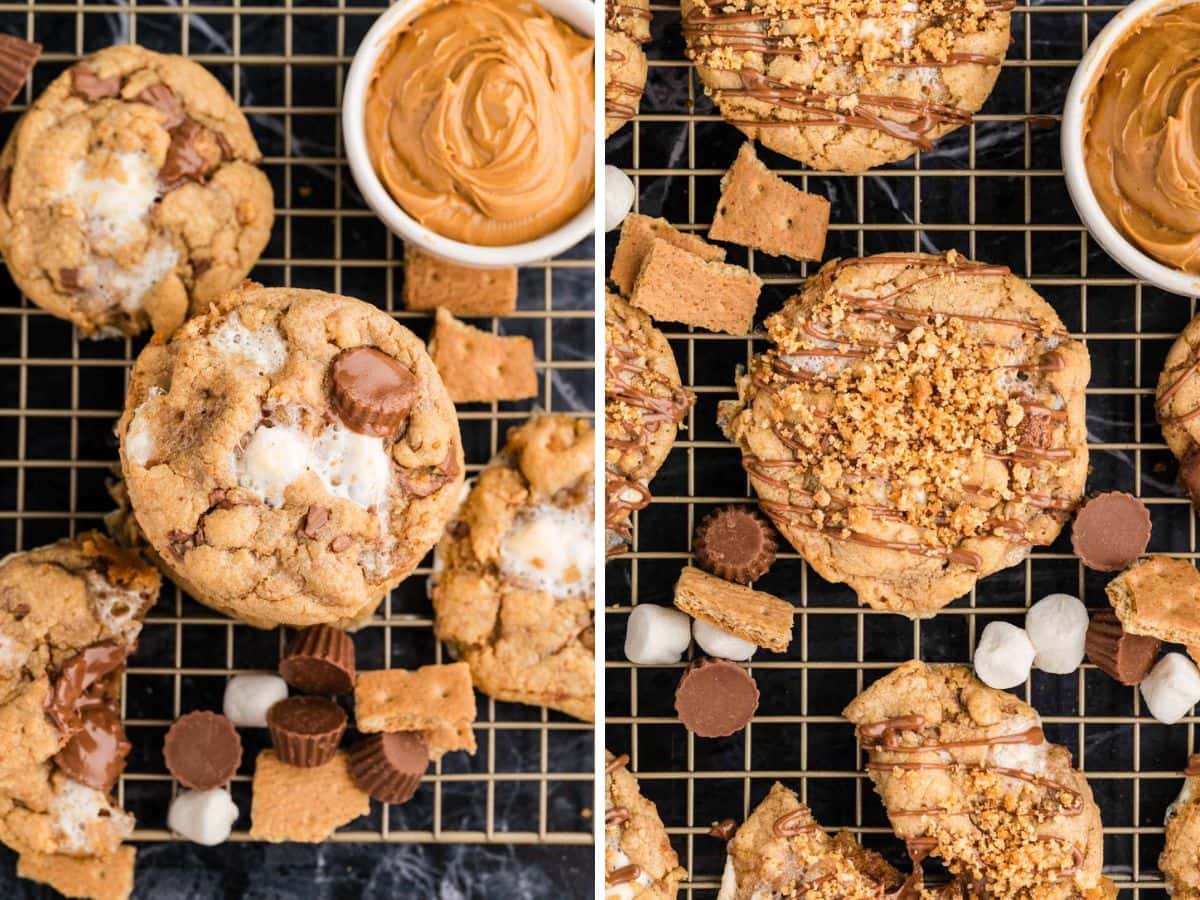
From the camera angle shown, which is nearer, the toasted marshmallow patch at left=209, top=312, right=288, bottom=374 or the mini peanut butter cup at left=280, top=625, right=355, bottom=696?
the toasted marshmallow patch at left=209, top=312, right=288, bottom=374

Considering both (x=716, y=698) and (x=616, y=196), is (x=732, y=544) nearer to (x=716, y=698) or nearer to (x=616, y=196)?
(x=716, y=698)

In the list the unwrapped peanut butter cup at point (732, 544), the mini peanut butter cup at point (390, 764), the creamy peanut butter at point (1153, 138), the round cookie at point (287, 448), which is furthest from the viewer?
the mini peanut butter cup at point (390, 764)

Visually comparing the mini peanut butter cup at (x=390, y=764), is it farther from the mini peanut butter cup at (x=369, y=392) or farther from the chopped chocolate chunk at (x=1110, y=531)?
the chopped chocolate chunk at (x=1110, y=531)

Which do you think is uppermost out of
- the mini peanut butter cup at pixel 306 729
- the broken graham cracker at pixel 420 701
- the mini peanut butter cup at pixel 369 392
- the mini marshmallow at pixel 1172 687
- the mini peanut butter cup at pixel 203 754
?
the mini peanut butter cup at pixel 369 392

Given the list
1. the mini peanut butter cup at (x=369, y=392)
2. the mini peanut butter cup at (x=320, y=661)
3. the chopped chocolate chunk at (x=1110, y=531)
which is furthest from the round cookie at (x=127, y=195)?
the chopped chocolate chunk at (x=1110, y=531)

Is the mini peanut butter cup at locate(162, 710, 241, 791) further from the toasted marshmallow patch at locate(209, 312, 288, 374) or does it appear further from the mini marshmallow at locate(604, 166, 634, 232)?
the mini marshmallow at locate(604, 166, 634, 232)

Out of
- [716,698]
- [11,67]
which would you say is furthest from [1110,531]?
[11,67]

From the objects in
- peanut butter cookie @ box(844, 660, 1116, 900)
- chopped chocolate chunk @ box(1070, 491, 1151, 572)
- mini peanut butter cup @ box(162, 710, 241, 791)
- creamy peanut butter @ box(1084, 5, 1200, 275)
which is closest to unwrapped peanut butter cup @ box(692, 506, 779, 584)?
peanut butter cookie @ box(844, 660, 1116, 900)
